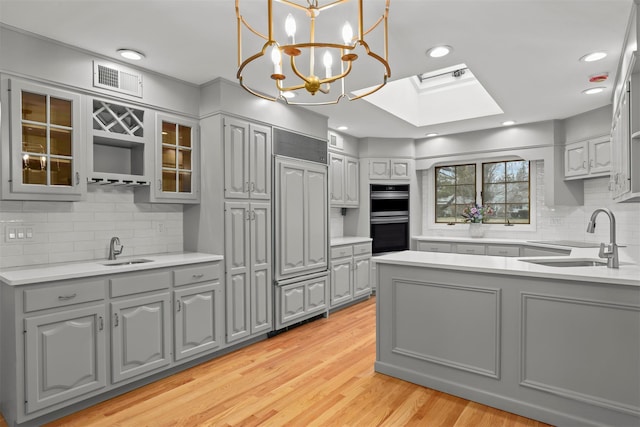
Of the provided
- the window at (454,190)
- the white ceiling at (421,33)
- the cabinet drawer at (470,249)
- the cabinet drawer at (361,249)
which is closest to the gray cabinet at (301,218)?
the cabinet drawer at (361,249)

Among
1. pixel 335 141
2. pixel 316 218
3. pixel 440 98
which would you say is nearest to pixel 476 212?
pixel 440 98

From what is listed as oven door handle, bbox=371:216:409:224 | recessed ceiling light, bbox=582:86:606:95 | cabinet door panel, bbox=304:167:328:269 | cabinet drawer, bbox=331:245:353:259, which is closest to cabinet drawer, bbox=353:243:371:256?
cabinet drawer, bbox=331:245:353:259

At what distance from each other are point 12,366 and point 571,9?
13.6 ft

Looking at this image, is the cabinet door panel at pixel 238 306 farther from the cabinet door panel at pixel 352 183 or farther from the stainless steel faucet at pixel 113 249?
the cabinet door panel at pixel 352 183

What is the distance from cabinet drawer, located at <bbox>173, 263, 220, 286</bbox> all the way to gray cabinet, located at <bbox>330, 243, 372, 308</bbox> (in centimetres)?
188

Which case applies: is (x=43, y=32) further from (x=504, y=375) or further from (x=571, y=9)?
(x=504, y=375)

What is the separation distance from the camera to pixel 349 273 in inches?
204

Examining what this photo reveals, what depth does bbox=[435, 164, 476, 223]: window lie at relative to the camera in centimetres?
614

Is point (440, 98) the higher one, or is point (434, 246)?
point (440, 98)

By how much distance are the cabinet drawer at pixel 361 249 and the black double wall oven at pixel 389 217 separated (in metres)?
0.29

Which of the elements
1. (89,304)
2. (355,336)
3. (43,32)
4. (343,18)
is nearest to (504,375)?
(355,336)

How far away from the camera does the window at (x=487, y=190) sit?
5660 millimetres

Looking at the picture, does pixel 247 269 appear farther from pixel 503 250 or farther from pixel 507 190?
pixel 507 190

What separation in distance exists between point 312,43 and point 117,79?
91.3 inches
